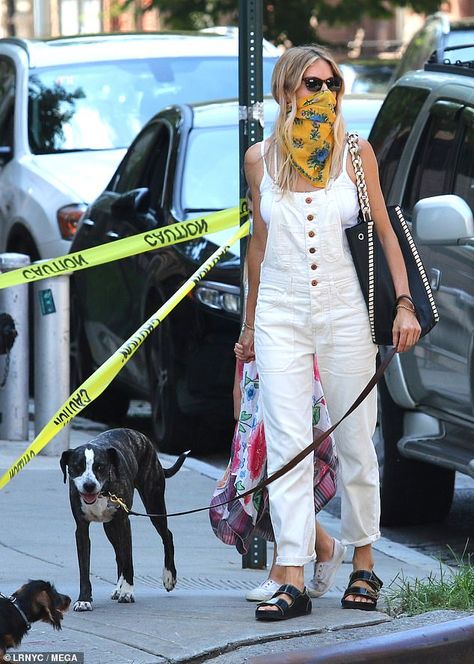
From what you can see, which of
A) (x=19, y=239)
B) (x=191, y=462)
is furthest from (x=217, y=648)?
(x=19, y=239)

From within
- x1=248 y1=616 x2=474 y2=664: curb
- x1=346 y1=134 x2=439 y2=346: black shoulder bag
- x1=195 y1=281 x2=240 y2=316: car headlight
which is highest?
x1=346 y1=134 x2=439 y2=346: black shoulder bag

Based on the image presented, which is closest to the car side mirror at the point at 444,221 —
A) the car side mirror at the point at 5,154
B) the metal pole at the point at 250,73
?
the metal pole at the point at 250,73

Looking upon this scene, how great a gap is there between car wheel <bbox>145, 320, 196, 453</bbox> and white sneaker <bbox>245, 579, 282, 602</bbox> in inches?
130

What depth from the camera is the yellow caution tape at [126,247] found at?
6.77 m

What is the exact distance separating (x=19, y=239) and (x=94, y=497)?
6471 mm

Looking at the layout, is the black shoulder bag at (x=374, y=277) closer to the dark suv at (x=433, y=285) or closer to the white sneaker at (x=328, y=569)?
the white sneaker at (x=328, y=569)

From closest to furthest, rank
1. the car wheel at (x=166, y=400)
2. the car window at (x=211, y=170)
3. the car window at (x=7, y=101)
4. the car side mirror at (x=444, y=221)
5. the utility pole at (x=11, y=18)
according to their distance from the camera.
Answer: the car side mirror at (x=444, y=221) < the car wheel at (x=166, y=400) < the car window at (x=211, y=170) < the car window at (x=7, y=101) < the utility pole at (x=11, y=18)

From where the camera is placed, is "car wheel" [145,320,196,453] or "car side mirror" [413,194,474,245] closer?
"car side mirror" [413,194,474,245]

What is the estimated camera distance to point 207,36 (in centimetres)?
1309

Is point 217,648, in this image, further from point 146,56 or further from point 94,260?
point 146,56

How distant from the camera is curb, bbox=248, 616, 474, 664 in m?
→ 4.72

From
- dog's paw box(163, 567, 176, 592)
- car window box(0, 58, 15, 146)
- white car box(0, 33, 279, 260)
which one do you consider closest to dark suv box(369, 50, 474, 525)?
dog's paw box(163, 567, 176, 592)

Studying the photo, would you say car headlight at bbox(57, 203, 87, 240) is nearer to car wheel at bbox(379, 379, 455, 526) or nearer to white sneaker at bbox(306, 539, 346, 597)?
car wheel at bbox(379, 379, 455, 526)

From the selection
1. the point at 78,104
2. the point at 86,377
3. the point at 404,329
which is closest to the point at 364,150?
the point at 404,329
